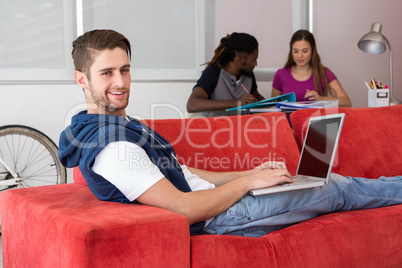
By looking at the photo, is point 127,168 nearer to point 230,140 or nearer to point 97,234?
point 97,234

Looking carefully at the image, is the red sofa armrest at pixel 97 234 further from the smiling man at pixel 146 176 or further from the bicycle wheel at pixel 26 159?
the bicycle wheel at pixel 26 159

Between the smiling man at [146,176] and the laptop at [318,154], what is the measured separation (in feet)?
0.19

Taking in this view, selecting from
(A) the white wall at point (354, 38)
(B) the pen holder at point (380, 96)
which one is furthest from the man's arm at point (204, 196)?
(A) the white wall at point (354, 38)

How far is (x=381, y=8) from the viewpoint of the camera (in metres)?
4.57

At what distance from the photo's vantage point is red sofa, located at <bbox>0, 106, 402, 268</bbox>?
1.11 meters

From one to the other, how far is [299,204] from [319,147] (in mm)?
233

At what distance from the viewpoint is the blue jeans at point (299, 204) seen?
4.72ft

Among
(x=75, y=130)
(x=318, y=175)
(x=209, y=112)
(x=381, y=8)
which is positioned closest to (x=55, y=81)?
(x=209, y=112)

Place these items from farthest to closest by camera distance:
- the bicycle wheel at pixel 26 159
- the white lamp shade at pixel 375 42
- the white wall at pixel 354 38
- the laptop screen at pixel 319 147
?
the white wall at pixel 354 38 → the white lamp shade at pixel 375 42 → the bicycle wheel at pixel 26 159 → the laptop screen at pixel 319 147

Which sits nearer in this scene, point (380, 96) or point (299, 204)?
point (299, 204)

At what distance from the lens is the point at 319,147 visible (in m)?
1.65

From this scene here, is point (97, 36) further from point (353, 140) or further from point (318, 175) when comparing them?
point (353, 140)

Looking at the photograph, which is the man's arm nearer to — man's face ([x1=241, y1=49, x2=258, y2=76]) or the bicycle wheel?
man's face ([x1=241, y1=49, x2=258, y2=76])

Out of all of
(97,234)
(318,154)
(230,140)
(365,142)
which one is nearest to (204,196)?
(97,234)
